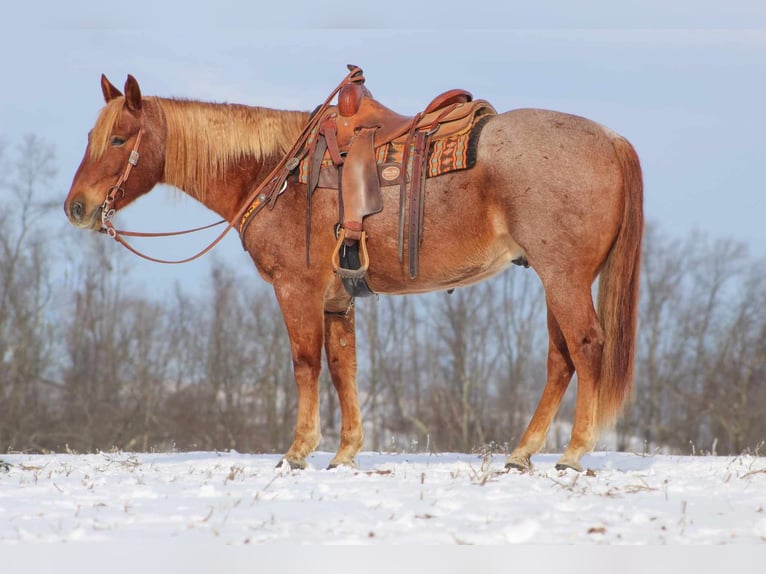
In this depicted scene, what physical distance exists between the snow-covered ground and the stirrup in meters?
1.53

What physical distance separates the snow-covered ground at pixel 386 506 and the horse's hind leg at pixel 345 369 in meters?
0.50

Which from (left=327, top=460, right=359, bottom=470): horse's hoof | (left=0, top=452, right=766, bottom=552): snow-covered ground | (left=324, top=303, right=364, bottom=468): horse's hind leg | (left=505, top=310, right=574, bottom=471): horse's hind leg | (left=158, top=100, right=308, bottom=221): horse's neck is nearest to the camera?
(left=0, top=452, right=766, bottom=552): snow-covered ground

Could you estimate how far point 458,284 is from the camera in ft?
22.2

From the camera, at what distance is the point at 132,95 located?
23.4 ft

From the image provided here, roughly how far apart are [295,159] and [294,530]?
3738mm

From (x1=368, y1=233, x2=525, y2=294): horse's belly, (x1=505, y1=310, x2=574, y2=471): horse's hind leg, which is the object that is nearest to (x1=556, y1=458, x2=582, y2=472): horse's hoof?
(x1=505, y1=310, x2=574, y2=471): horse's hind leg

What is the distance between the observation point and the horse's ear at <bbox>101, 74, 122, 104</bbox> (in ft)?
24.2

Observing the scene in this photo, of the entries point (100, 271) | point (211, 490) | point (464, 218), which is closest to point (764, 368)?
point (100, 271)

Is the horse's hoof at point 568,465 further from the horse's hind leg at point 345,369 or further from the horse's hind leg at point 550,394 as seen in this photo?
the horse's hind leg at point 345,369

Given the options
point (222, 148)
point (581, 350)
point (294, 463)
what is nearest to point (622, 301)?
point (581, 350)

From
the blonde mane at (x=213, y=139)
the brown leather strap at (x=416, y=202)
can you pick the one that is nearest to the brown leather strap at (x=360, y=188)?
the brown leather strap at (x=416, y=202)

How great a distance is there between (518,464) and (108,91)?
485cm

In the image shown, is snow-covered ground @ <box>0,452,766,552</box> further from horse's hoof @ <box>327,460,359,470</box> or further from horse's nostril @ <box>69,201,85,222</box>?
horse's nostril @ <box>69,201,85,222</box>

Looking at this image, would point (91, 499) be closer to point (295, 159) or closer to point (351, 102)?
point (295, 159)
